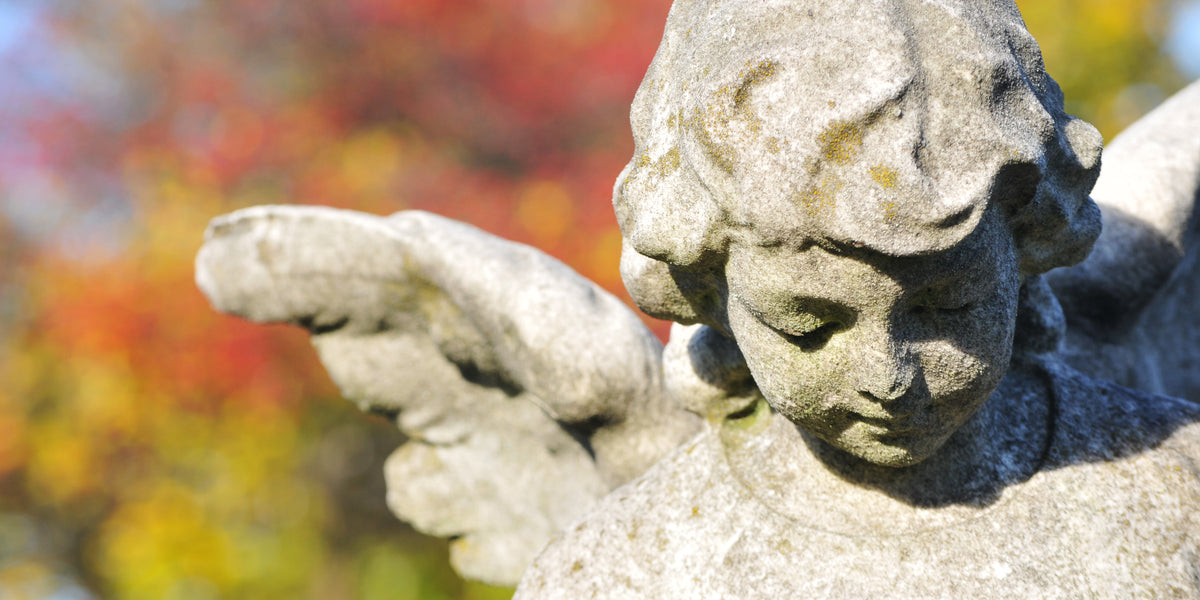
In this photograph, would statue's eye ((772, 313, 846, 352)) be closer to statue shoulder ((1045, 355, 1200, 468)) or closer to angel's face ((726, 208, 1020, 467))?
angel's face ((726, 208, 1020, 467))

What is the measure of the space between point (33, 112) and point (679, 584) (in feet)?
20.1

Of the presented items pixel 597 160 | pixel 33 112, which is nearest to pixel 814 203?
pixel 597 160

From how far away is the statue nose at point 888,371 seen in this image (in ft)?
2.66

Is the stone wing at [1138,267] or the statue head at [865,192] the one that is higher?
the statue head at [865,192]

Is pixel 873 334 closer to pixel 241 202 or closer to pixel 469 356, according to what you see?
pixel 469 356

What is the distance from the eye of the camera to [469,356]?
58.2 inches

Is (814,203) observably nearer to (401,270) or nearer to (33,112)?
(401,270)

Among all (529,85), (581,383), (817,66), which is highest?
(529,85)

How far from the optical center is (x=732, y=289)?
2.82 ft

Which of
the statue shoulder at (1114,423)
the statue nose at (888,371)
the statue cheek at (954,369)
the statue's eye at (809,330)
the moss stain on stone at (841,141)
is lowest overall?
the statue shoulder at (1114,423)

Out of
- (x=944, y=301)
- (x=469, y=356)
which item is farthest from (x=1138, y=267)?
(x=469, y=356)

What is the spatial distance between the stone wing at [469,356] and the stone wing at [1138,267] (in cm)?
59

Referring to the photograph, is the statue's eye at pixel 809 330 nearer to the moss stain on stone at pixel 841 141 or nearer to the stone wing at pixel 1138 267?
the moss stain on stone at pixel 841 141

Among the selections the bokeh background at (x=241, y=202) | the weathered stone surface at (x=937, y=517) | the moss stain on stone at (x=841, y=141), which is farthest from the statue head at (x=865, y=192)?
the bokeh background at (x=241, y=202)
